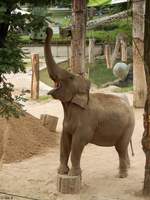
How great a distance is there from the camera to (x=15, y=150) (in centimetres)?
911

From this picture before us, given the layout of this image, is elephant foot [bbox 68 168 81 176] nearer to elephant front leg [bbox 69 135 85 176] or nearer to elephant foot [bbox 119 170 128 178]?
elephant front leg [bbox 69 135 85 176]

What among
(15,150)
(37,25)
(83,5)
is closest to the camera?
(37,25)

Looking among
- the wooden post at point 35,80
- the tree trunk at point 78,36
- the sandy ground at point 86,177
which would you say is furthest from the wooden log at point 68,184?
the wooden post at point 35,80

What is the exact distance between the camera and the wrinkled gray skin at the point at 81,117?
22.9 feet

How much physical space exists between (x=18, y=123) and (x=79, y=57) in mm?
2579

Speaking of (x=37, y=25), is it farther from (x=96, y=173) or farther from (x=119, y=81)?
(x=119, y=81)

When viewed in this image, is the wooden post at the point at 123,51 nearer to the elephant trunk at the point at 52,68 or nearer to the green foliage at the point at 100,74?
the green foliage at the point at 100,74

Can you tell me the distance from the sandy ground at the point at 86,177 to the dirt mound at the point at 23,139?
8.7 inches

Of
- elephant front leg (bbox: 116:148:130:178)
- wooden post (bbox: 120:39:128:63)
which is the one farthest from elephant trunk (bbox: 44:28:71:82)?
wooden post (bbox: 120:39:128:63)

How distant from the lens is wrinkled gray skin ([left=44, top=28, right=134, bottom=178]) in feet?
22.9

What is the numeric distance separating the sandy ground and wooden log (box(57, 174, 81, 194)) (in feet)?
0.26

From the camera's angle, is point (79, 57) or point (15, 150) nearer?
point (15, 150)

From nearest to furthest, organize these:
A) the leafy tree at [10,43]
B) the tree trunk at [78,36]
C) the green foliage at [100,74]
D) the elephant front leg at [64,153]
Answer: the leafy tree at [10,43] < the elephant front leg at [64,153] < the tree trunk at [78,36] < the green foliage at [100,74]

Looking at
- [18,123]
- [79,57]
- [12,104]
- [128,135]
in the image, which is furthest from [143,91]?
[12,104]
